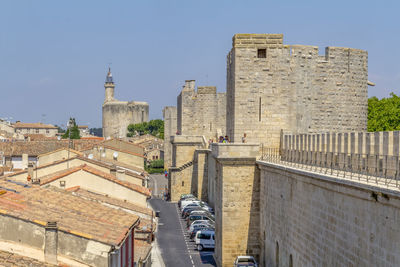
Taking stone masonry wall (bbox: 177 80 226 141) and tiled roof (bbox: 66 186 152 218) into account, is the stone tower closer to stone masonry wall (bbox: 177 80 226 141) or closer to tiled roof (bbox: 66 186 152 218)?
stone masonry wall (bbox: 177 80 226 141)

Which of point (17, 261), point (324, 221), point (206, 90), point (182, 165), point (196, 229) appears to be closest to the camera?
point (17, 261)

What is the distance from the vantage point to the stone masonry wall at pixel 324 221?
12430 millimetres

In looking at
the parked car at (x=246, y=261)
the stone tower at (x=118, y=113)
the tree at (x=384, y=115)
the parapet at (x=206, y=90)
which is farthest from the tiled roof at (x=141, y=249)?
the stone tower at (x=118, y=113)

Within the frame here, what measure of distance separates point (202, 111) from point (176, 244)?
22.2 m

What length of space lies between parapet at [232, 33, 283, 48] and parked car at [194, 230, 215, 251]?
9.76 metres

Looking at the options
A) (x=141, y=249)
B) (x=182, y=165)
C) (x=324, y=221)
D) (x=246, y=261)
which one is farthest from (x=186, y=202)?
(x=324, y=221)

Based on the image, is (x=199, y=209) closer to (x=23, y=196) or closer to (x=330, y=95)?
(x=330, y=95)

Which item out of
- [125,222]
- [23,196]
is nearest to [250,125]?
[125,222]

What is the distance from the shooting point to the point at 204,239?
31.8 m

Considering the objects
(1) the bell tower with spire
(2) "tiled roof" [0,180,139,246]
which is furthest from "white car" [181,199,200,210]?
(1) the bell tower with spire

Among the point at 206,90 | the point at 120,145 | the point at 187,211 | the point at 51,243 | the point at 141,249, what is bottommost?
the point at 187,211

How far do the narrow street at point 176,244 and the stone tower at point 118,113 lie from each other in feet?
268

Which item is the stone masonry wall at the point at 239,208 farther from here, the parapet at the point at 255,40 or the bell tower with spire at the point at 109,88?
the bell tower with spire at the point at 109,88

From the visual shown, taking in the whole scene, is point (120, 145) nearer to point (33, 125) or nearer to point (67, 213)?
point (67, 213)
